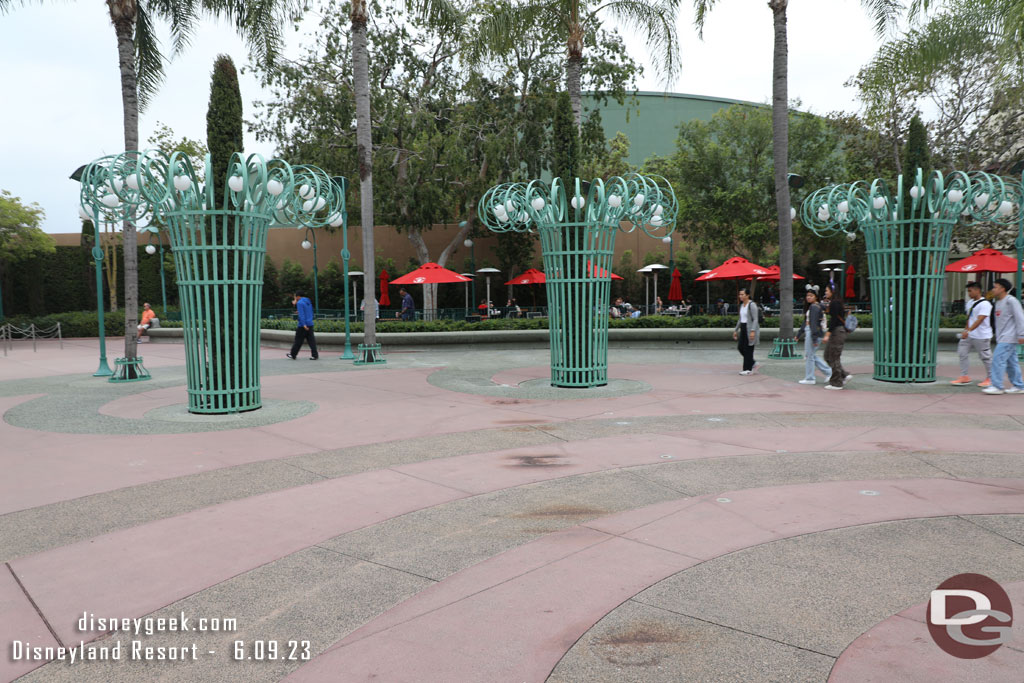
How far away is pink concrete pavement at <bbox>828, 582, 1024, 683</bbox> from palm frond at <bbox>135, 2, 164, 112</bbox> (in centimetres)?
1663

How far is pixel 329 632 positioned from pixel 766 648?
2083mm

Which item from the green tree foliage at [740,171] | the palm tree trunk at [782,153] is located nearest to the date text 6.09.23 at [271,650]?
the palm tree trunk at [782,153]

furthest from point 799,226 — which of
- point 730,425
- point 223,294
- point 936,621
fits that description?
point 936,621

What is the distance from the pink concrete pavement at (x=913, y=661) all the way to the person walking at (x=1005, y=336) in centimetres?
865

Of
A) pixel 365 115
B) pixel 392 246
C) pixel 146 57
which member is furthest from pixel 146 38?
pixel 392 246

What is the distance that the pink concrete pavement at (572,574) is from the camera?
10.5 feet

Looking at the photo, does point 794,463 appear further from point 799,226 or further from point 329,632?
point 799,226

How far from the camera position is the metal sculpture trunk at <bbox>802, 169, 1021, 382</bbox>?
11.6 metres

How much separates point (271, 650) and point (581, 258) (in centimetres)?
910

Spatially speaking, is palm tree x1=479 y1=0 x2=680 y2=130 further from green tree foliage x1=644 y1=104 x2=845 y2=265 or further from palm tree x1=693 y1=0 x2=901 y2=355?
green tree foliage x1=644 y1=104 x2=845 y2=265

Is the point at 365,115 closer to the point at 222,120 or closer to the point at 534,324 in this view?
the point at 222,120

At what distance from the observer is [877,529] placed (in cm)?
483

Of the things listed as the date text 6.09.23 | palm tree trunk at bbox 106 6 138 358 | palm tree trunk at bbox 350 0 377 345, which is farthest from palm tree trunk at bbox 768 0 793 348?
the date text 6.09.23

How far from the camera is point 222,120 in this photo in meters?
10.8
